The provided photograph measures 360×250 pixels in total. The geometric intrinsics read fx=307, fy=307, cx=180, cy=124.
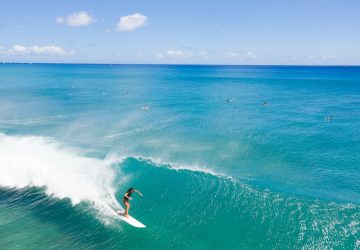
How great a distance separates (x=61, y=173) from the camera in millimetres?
33094

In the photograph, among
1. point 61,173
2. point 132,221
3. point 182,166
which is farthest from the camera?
point 182,166

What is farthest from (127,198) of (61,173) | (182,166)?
(61,173)

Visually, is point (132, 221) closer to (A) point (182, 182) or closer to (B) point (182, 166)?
(A) point (182, 182)

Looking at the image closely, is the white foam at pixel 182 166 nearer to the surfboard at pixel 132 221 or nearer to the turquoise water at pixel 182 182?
the turquoise water at pixel 182 182

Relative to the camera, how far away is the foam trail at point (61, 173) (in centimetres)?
2900

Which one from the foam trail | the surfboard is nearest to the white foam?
the foam trail

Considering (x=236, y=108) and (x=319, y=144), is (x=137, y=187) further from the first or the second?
(x=236, y=108)

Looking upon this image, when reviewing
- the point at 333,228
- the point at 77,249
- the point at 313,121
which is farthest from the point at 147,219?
the point at 313,121

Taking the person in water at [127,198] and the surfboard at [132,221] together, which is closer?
the surfboard at [132,221]

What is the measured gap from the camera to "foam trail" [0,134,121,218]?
95.1ft

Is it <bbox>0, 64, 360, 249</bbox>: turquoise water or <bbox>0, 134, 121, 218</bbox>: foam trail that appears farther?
<bbox>0, 134, 121, 218</bbox>: foam trail

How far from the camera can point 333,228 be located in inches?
912

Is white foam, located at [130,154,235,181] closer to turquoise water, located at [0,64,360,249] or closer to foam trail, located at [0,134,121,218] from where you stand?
turquoise water, located at [0,64,360,249]

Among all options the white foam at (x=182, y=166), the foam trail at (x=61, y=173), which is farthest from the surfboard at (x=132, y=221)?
the white foam at (x=182, y=166)
